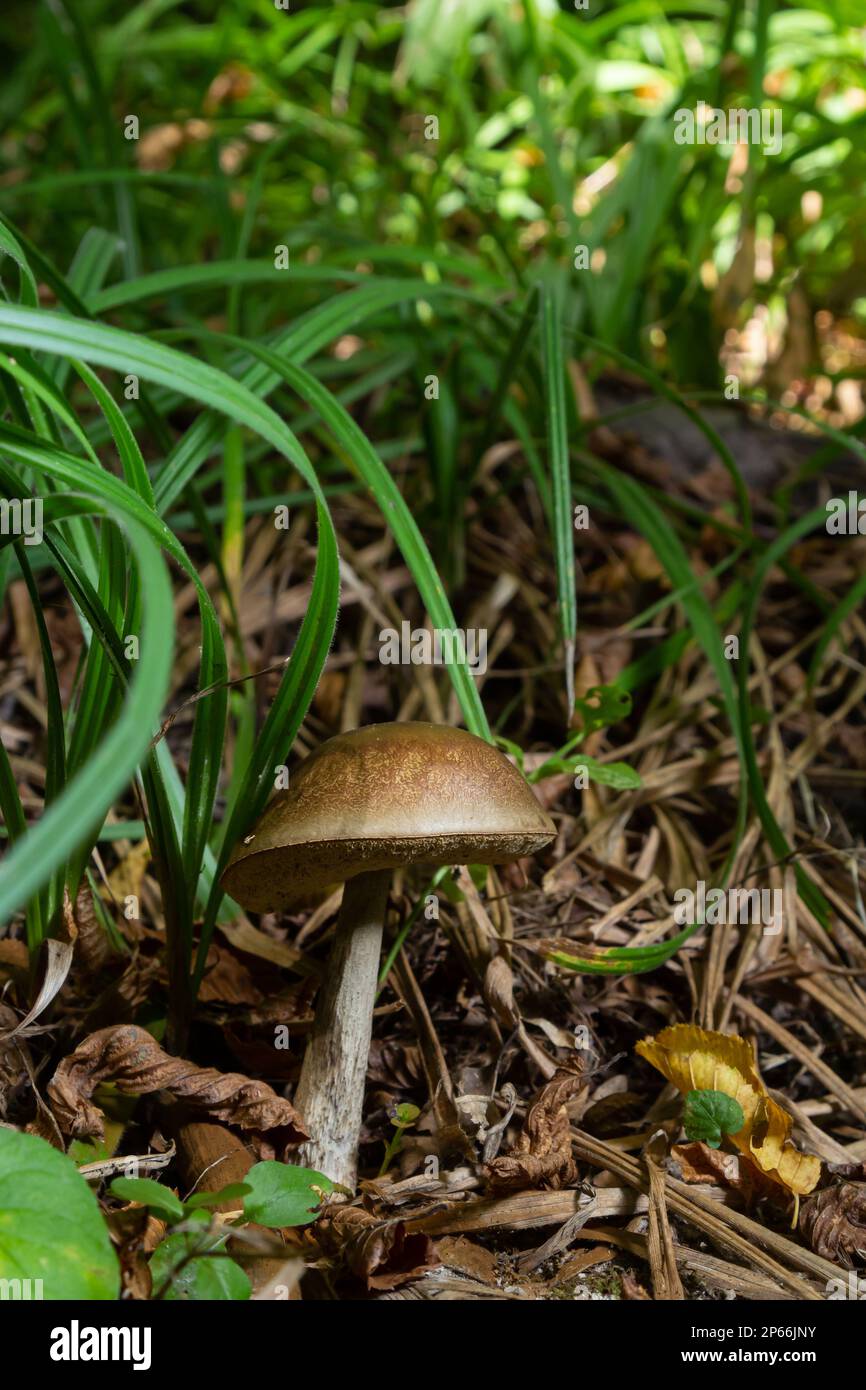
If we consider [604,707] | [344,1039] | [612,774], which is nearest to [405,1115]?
[344,1039]

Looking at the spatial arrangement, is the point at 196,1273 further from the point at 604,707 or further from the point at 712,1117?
the point at 604,707

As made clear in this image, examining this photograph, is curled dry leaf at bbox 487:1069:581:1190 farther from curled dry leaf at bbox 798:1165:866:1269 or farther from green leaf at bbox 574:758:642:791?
green leaf at bbox 574:758:642:791

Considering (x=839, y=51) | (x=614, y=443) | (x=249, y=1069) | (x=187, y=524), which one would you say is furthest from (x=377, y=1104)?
(x=839, y=51)

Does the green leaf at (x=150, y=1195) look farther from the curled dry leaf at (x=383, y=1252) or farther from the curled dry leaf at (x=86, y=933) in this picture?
the curled dry leaf at (x=86, y=933)

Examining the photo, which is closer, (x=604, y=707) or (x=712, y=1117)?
(x=712, y=1117)

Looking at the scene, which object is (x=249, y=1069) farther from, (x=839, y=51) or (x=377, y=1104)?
(x=839, y=51)

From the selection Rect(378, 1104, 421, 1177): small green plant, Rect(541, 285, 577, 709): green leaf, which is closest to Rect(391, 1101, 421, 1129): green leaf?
Rect(378, 1104, 421, 1177): small green plant

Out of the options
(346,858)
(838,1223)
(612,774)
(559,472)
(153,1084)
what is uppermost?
(559,472)

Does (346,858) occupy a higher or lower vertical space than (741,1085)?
higher
